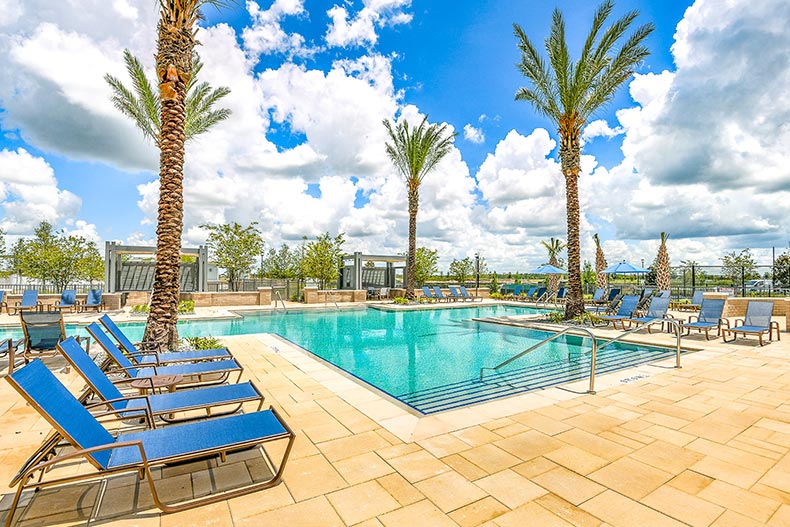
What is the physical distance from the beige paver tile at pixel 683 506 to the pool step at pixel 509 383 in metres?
2.39

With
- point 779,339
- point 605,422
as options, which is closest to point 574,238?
point 779,339

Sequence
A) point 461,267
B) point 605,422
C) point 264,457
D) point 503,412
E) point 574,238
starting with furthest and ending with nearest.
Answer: point 461,267, point 574,238, point 503,412, point 605,422, point 264,457

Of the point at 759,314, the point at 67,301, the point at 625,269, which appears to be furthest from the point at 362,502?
the point at 625,269

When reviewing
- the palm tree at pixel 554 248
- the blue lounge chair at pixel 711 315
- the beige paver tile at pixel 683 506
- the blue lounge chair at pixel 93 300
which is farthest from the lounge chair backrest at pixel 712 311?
the palm tree at pixel 554 248

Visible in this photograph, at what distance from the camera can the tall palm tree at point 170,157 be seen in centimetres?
713

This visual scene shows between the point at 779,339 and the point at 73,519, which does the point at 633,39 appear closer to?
the point at 779,339

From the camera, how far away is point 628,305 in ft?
39.8

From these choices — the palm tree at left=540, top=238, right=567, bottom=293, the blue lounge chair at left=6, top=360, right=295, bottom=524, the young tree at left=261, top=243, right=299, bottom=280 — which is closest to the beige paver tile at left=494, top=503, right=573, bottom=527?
the blue lounge chair at left=6, top=360, right=295, bottom=524

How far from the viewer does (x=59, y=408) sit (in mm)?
2465

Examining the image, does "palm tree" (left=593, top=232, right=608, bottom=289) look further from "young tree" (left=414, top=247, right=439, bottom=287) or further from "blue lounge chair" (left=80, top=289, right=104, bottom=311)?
"blue lounge chair" (left=80, top=289, right=104, bottom=311)

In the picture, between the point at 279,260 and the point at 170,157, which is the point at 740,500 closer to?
the point at 170,157

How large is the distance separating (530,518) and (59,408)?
9.94ft

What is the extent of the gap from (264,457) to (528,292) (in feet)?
75.0

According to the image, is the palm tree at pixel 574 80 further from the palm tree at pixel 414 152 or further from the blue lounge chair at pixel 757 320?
the palm tree at pixel 414 152
